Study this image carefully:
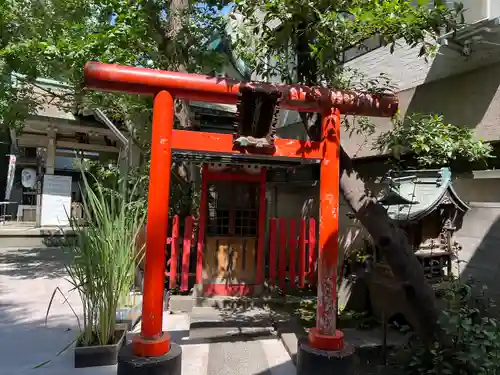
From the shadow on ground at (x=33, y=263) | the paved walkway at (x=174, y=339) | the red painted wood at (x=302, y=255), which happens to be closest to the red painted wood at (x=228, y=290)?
the paved walkway at (x=174, y=339)

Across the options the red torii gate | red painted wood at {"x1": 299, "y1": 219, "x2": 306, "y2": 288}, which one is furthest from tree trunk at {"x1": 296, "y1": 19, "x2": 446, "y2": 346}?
red painted wood at {"x1": 299, "y1": 219, "x2": 306, "y2": 288}

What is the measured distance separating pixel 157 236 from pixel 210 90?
1.43 metres

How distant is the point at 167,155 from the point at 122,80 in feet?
2.48

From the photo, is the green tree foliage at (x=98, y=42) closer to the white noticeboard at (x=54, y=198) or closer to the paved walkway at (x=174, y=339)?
the paved walkway at (x=174, y=339)

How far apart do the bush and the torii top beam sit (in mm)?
2013

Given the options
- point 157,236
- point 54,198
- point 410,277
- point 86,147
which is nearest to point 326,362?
point 410,277

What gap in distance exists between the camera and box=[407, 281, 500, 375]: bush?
276 cm

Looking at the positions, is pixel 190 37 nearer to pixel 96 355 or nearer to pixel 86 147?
pixel 96 355

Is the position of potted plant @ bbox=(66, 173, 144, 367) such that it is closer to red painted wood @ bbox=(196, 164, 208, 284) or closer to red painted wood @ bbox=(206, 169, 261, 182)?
red painted wood @ bbox=(196, 164, 208, 284)

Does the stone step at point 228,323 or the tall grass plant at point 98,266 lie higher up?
the tall grass plant at point 98,266

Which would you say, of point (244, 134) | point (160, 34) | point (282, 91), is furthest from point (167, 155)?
point (160, 34)

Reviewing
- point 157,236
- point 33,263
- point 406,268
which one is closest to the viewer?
point 406,268

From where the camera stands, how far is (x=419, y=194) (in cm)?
459

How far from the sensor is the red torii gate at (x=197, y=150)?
3.27 meters
